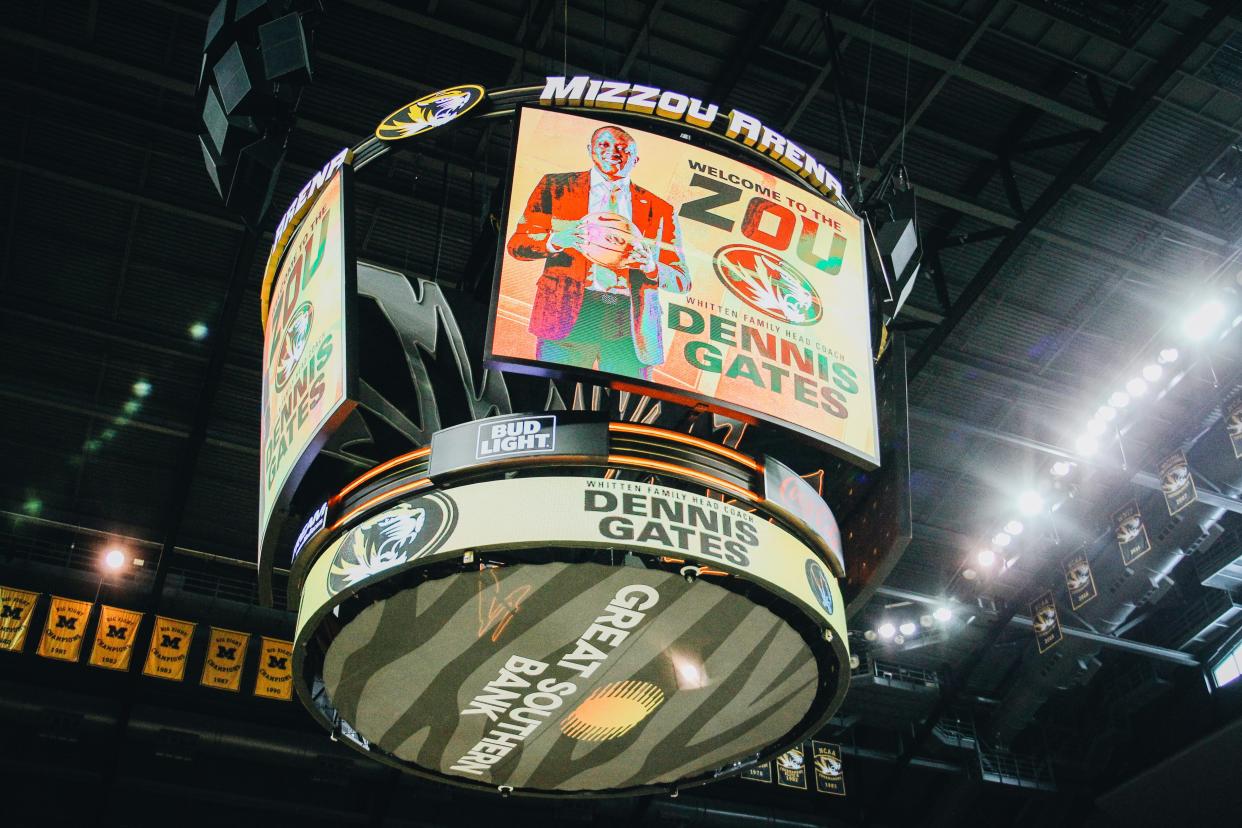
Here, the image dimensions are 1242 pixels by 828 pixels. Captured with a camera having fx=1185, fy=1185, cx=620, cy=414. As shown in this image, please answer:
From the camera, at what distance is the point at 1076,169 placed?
17109mm

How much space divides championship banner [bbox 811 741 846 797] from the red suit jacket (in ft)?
53.5

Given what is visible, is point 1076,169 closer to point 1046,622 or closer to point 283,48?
point 1046,622

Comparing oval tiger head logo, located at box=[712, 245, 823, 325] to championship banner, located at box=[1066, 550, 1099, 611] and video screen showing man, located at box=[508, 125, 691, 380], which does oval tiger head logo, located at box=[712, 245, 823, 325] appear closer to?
video screen showing man, located at box=[508, 125, 691, 380]

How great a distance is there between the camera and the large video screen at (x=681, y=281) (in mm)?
9477

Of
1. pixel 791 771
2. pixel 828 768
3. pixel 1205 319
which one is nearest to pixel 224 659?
pixel 791 771

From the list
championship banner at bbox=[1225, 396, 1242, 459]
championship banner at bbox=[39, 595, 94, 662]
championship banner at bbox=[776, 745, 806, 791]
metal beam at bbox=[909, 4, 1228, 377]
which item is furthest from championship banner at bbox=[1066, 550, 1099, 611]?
championship banner at bbox=[39, 595, 94, 662]

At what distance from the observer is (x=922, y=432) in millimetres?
21250

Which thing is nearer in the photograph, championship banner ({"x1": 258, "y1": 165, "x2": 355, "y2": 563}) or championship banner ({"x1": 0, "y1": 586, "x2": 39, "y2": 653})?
championship banner ({"x1": 258, "y1": 165, "x2": 355, "y2": 563})

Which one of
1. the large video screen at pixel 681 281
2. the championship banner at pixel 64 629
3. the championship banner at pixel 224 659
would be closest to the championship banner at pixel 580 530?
the large video screen at pixel 681 281

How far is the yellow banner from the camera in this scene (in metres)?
20.4

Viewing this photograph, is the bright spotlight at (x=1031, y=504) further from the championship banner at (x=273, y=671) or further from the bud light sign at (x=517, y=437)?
the bud light sign at (x=517, y=437)

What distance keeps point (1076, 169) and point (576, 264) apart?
1027cm

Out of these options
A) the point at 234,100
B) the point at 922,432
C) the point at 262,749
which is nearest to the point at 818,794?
the point at 922,432

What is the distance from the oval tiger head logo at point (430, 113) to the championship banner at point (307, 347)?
839mm
